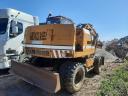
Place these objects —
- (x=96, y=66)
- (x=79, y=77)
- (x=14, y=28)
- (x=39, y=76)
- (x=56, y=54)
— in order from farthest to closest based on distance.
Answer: (x=96, y=66)
(x=14, y=28)
(x=79, y=77)
(x=39, y=76)
(x=56, y=54)

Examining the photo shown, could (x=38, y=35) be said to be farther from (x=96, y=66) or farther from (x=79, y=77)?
(x=96, y=66)

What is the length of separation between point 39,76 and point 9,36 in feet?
11.0

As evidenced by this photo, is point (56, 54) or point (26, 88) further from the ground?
point (56, 54)

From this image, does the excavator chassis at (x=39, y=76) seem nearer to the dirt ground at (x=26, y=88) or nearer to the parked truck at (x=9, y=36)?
the dirt ground at (x=26, y=88)

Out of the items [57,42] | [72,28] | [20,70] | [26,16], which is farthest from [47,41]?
[26,16]

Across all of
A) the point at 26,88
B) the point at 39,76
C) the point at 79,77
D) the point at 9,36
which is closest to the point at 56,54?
the point at 39,76

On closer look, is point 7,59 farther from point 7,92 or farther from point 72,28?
point 72,28

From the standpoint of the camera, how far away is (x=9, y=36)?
36.2 feet

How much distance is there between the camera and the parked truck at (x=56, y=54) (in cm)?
814

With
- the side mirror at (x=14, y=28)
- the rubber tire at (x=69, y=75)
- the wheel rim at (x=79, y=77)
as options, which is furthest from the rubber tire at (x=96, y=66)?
the side mirror at (x=14, y=28)

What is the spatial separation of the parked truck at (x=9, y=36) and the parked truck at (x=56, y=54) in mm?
1257

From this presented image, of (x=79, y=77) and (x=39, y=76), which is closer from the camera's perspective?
(x=39, y=76)

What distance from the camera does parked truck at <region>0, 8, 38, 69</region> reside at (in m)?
10.7

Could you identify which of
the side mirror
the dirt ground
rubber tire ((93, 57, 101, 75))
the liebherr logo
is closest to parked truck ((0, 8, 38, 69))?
the side mirror
